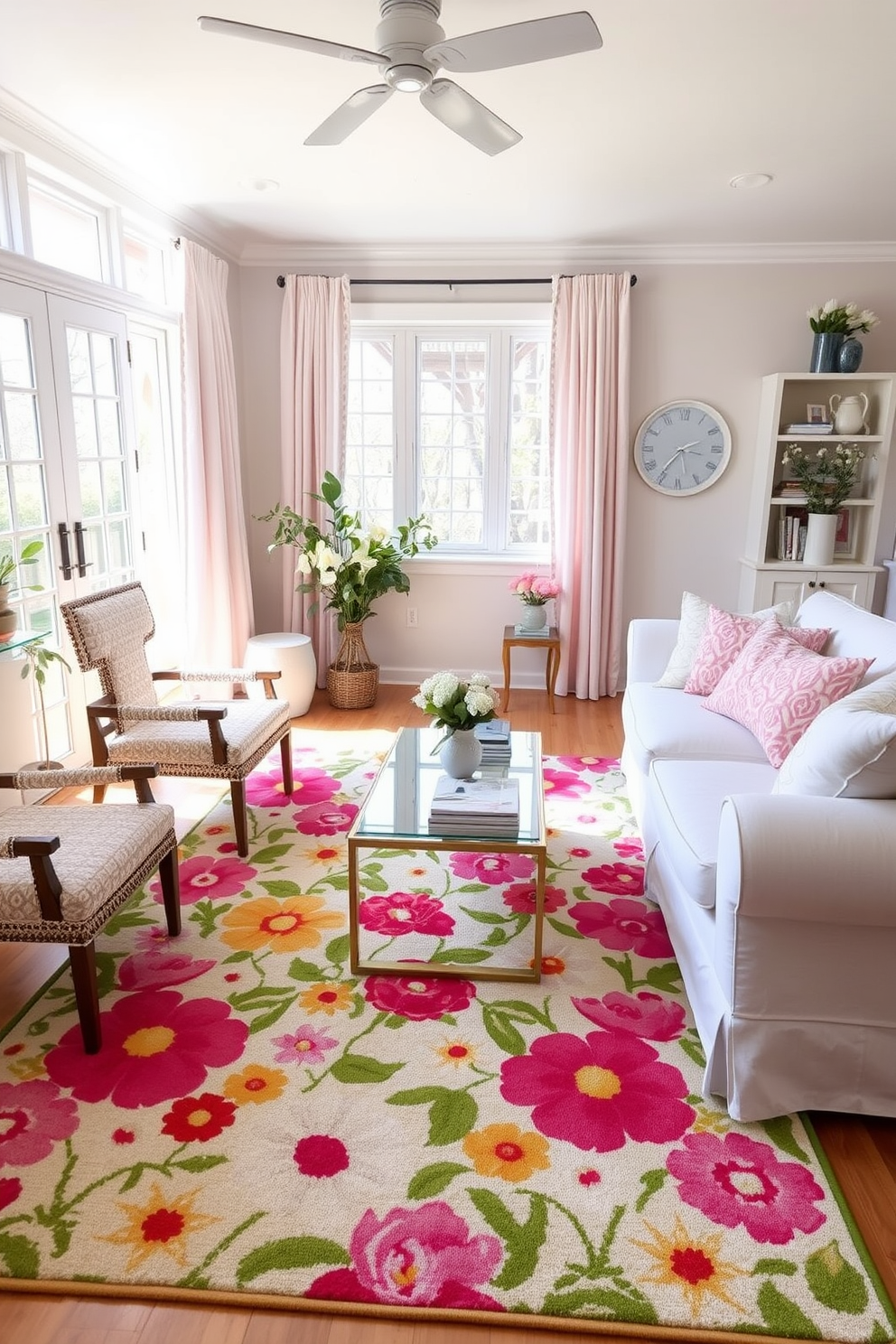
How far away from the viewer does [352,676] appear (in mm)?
4973

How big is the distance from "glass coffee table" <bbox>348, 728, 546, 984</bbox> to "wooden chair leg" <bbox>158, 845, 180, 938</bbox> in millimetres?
548

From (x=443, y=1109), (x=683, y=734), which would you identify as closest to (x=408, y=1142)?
(x=443, y=1109)

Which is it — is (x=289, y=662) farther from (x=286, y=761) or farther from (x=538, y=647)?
(x=538, y=647)

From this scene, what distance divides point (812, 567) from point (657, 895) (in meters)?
2.81

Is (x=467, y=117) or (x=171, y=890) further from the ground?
(x=467, y=117)

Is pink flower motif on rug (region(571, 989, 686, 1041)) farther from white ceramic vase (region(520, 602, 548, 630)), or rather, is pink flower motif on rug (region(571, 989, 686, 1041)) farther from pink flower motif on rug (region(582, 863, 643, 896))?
white ceramic vase (region(520, 602, 548, 630))

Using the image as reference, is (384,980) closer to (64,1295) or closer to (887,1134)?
(64,1295)

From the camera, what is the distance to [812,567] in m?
4.83

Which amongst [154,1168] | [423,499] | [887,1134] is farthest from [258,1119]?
[423,499]

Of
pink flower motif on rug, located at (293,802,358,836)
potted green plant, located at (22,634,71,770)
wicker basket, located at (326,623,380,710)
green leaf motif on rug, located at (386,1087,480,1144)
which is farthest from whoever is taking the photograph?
wicker basket, located at (326,623,380,710)

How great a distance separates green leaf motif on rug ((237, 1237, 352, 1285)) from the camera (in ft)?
5.12

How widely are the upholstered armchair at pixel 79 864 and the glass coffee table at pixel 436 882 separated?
1.91ft

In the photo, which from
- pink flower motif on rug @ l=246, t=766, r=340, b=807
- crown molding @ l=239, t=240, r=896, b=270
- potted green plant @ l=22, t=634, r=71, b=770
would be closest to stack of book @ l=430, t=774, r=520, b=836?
pink flower motif on rug @ l=246, t=766, r=340, b=807

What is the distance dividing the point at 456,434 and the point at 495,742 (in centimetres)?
288
